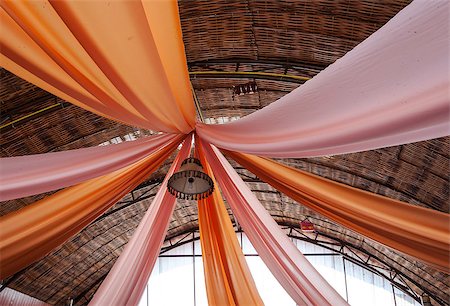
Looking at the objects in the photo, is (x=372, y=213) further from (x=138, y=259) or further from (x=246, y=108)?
(x=246, y=108)

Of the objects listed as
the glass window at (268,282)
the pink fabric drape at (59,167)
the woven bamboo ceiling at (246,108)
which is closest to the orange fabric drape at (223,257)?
the pink fabric drape at (59,167)

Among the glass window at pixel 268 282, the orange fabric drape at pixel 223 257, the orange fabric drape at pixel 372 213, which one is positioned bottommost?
the glass window at pixel 268 282

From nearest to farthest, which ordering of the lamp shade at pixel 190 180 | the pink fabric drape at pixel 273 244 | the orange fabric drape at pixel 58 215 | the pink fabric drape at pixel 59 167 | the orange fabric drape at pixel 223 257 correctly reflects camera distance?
the pink fabric drape at pixel 59 167 → the orange fabric drape at pixel 58 215 → the lamp shade at pixel 190 180 → the pink fabric drape at pixel 273 244 → the orange fabric drape at pixel 223 257

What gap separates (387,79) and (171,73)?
1.19 metres

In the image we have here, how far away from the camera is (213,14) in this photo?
5.20m

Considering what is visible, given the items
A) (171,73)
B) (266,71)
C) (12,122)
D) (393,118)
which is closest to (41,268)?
(12,122)

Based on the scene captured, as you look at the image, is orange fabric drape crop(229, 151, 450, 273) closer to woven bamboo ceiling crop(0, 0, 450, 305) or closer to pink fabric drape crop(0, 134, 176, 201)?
pink fabric drape crop(0, 134, 176, 201)

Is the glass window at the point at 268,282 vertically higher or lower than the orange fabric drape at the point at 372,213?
lower

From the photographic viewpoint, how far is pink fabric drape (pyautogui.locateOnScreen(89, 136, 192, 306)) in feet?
13.7

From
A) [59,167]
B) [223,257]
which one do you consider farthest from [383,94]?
[223,257]

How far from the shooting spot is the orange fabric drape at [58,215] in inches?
124

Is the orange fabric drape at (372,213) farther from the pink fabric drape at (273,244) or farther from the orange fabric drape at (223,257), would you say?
the orange fabric drape at (223,257)

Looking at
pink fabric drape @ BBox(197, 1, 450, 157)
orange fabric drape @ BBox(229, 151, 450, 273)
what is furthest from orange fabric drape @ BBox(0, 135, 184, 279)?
pink fabric drape @ BBox(197, 1, 450, 157)

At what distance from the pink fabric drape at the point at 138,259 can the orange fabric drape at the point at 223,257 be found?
33 centimetres
